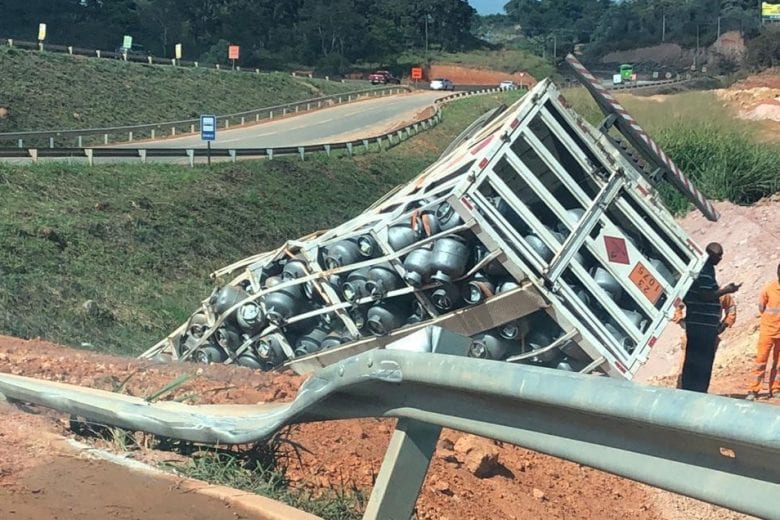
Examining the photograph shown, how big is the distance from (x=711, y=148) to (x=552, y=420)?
22.1 m

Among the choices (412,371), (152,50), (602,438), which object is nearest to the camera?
(602,438)

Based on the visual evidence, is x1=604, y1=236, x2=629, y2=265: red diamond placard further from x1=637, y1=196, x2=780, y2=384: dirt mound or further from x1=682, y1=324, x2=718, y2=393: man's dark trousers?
x1=637, y1=196, x2=780, y2=384: dirt mound

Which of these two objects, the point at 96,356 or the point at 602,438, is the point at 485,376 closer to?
the point at 602,438

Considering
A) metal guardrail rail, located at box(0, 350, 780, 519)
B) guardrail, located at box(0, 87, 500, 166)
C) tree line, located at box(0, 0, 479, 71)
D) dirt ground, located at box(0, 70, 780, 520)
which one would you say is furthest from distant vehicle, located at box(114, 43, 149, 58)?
metal guardrail rail, located at box(0, 350, 780, 519)

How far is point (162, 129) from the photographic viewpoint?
4897 cm

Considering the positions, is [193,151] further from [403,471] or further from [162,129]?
[403,471]

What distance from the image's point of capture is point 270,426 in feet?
Result: 14.0

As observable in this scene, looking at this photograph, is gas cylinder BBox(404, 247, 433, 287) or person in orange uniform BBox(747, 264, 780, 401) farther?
person in orange uniform BBox(747, 264, 780, 401)

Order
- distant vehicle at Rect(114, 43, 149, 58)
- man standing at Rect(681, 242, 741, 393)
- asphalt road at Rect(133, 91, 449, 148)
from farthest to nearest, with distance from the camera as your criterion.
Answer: distant vehicle at Rect(114, 43, 149, 58), asphalt road at Rect(133, 91, 449, 148), man standing at Rect(681, 242, 741, 393)

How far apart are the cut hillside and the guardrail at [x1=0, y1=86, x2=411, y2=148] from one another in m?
3.25

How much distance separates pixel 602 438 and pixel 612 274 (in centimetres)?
564

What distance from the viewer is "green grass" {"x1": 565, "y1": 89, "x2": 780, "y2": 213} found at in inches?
866

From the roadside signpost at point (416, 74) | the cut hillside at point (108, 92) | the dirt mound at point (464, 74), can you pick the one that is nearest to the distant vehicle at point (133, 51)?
the cut hillside at point (108, 92)

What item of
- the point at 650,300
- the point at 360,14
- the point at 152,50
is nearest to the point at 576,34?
the point at 360,14
